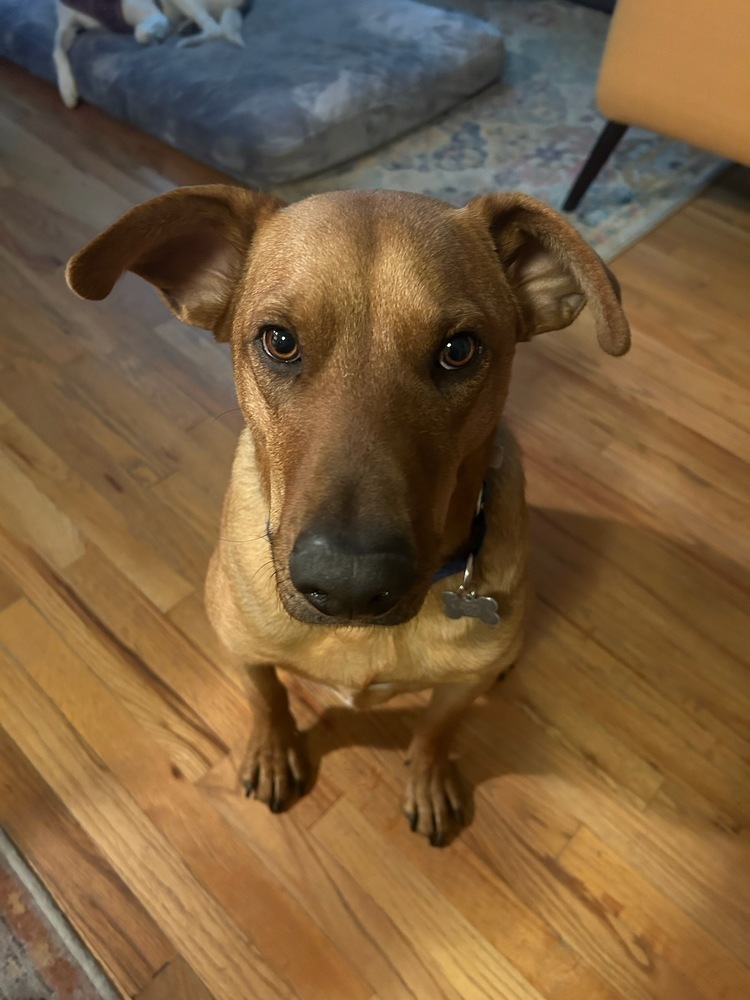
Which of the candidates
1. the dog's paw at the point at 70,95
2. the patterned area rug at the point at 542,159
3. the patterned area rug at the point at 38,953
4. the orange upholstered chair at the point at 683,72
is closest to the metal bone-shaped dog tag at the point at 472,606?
the patterned area rug at the point at 38,953

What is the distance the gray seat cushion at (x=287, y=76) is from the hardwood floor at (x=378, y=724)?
3.44 feet

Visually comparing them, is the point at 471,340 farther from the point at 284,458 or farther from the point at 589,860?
the point at 589,860

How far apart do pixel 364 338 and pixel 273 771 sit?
1102mm

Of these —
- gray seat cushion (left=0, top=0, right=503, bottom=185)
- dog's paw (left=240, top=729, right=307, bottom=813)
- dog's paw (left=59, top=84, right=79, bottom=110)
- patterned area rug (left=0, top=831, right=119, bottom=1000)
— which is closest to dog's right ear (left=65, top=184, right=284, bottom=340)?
dog's paw (left=240, top=729, right=307, bottom=813)

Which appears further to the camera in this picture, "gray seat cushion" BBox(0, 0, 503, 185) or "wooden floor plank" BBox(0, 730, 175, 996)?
"gray seat cushion" BBox(0, 0, 503, 185)

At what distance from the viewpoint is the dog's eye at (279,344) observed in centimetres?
112

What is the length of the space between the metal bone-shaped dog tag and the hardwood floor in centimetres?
65

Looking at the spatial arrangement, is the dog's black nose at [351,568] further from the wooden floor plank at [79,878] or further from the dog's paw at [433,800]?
the wooden floor plank at [79,878]

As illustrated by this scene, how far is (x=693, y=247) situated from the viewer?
3148 mm

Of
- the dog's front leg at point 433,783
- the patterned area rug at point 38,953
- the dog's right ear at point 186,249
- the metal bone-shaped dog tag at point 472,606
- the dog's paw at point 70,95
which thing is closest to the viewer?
the dog's right ear at point 186,249

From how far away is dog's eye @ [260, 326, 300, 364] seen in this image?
1.12 meters

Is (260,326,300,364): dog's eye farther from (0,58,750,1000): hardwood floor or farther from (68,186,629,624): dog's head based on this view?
(0,58,750,1000): hardwood floor

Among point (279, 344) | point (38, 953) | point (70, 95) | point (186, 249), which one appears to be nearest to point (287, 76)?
point (70, 95)

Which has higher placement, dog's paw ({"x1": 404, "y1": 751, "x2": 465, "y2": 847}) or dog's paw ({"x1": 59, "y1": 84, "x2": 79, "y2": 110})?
dog's paw ({"x1": 59, "y1": 84, "x2": 79, "y2": 110})
